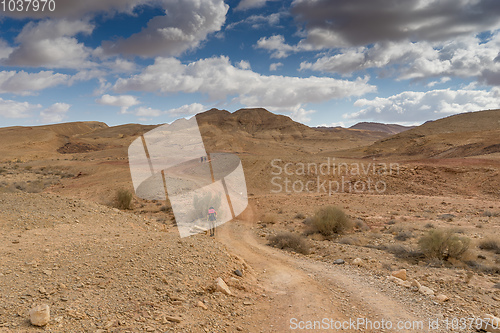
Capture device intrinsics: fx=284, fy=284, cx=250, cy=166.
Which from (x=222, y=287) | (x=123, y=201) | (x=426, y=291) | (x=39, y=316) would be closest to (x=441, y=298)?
(x=426, y=291)

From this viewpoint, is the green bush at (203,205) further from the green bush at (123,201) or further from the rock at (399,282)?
the rock at (399,282)

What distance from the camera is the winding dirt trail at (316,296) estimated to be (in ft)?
18.5

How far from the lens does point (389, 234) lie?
41.3 ft

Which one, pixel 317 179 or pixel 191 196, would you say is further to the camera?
pixel 317 179

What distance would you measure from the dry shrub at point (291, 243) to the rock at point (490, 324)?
5.60 m

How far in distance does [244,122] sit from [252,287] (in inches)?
4619

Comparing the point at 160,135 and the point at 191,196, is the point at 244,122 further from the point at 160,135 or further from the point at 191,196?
the point at 191,196

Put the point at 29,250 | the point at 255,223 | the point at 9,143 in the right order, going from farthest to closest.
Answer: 1. the point at 9,143
2. the point at 255,223
3. the point at 29,250

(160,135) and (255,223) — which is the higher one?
(160,135)

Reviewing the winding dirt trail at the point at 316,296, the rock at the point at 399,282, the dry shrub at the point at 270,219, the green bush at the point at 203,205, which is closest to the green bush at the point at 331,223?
the dry shrub at the point at 270,219

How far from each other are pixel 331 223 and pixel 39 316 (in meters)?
11.2

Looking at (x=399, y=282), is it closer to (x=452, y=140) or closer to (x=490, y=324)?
(x=490, y=324)

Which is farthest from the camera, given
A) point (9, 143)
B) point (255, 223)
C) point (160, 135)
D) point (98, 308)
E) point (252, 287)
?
point (160, 135)

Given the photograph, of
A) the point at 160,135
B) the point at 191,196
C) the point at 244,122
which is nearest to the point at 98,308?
the point at 191,196
